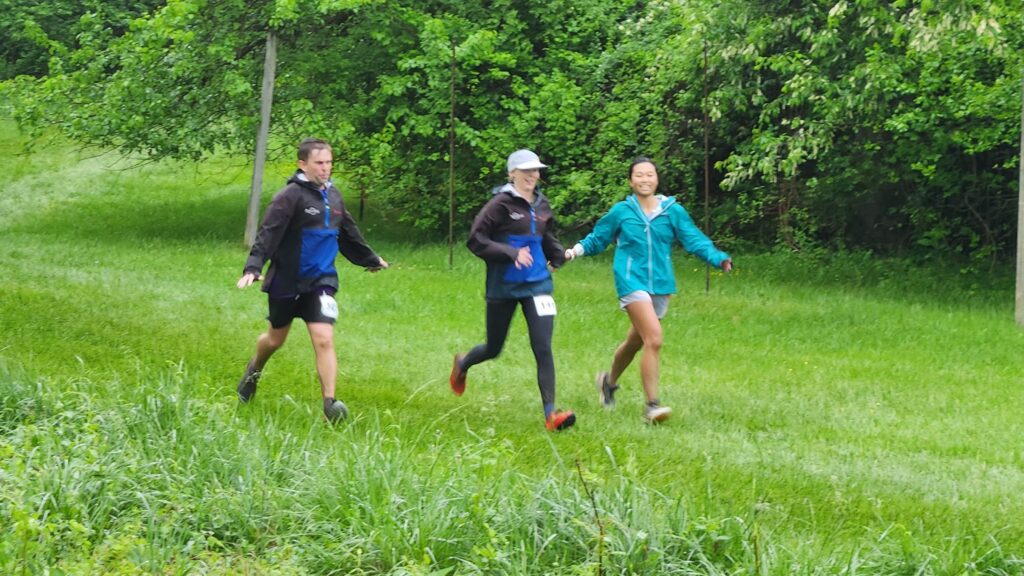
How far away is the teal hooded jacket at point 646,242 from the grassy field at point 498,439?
95 centimetres

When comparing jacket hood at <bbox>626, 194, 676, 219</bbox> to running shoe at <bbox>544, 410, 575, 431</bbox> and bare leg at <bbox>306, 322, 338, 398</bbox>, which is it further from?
bare leg at <bbox>306, 322, 338, 398</bbox>

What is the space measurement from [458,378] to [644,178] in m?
1.91

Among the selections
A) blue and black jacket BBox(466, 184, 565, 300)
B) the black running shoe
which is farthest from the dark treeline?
the black running shoe

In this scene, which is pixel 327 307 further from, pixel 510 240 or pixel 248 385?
pixel 510 240

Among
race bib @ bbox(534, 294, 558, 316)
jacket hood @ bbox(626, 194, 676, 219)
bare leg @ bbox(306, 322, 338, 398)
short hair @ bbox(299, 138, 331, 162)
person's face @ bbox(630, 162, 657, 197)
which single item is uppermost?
short hair @ bbox(299, 138, 331, 162)

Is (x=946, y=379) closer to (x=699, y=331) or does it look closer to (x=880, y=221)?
(x=699, y=331)

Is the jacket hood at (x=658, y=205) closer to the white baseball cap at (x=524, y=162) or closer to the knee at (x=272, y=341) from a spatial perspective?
the white baseball cap at (x=524, y=162)

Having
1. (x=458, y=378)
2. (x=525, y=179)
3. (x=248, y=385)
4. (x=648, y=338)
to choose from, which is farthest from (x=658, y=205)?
(x=248, y=385)

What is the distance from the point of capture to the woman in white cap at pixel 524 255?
8844 millimetres

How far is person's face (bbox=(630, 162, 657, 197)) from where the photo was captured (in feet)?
30.4

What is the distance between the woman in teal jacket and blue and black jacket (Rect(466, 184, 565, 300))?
0.32 m

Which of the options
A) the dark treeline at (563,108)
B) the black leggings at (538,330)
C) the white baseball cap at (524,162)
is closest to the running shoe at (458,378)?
the black leggings at (538,330)

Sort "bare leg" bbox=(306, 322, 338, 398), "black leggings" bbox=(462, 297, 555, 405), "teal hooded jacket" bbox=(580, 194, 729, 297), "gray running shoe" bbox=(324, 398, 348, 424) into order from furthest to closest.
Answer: "teal hooded jacket" bbox=(580, 194, 729, 297) < "black leggings" bbox=(462, 297, 555, 405) < "bare leg" bbox=(306, 322, 338, 398) < "gray running shoe" bbox=(324, 398, 348, 424)

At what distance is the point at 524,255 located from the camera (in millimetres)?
8844
